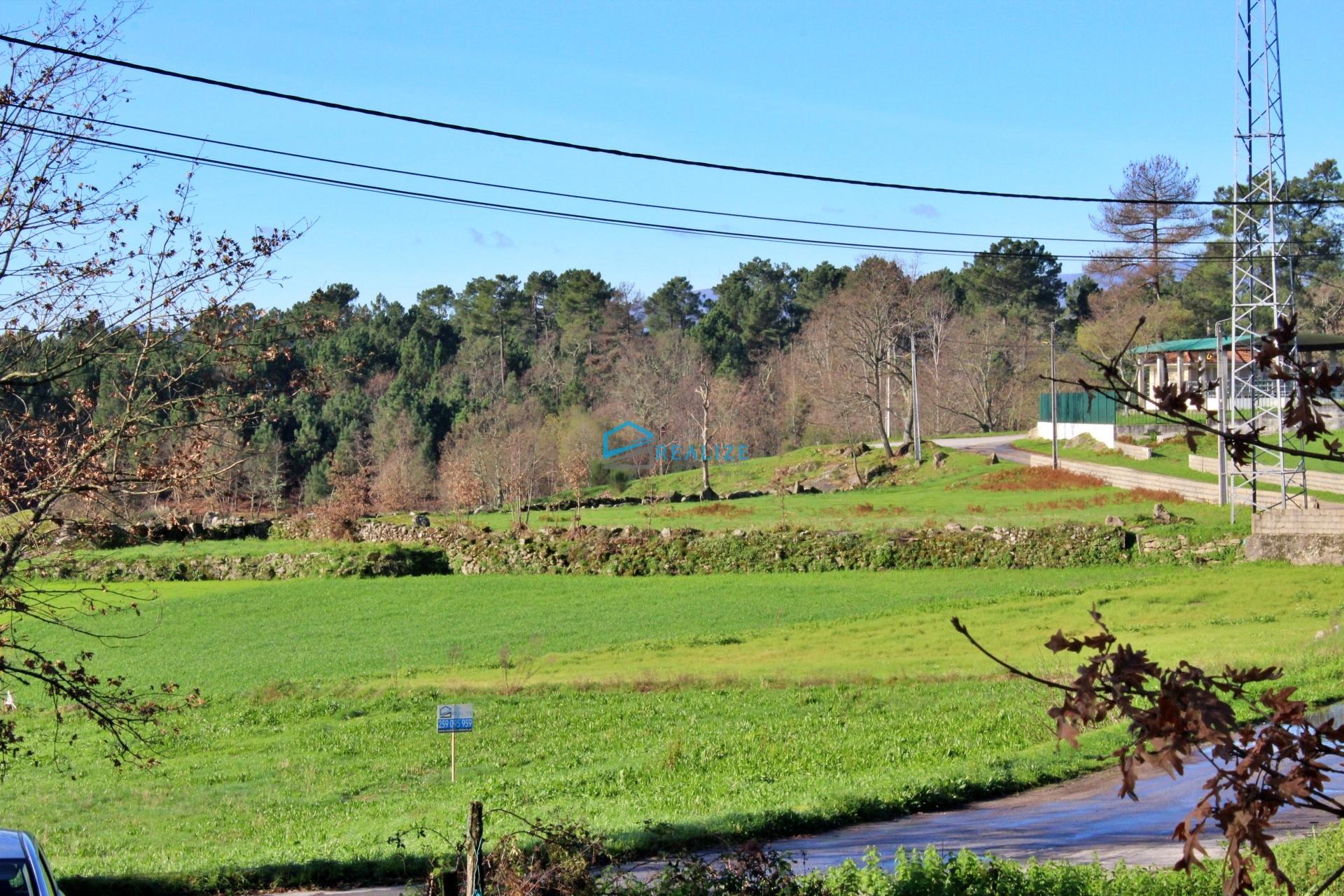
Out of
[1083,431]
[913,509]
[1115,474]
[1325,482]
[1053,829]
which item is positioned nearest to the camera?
[1053,829]

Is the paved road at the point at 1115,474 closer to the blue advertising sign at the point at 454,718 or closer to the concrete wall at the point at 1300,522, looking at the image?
the concrete wall at the point at 1300,522

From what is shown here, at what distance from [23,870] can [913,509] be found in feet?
141

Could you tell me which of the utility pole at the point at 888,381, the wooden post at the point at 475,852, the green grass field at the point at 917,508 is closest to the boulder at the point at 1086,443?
the green grass field at the point at 917,508

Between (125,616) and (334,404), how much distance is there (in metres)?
45.1

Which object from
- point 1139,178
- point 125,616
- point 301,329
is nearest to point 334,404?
point 125,616

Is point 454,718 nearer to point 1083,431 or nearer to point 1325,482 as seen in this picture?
point 1325,482

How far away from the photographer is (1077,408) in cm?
6512

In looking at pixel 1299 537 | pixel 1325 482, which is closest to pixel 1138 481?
pixel 1325 482

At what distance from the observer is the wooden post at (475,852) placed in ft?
18.9

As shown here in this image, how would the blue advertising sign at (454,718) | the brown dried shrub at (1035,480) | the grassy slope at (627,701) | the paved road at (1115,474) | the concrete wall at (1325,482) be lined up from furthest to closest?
1. the brown dried shrub at (1035,480)
2. the paved road at (1115,474)
3. the concrete wall at (1325,482)
4. the blue advertising sign at (454,718)
5. the grassy slope at (627,701)

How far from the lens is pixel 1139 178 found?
3081 inches

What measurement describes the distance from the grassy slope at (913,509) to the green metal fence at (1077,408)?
24.5 ft

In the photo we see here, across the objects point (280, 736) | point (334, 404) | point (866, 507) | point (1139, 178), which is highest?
point (1139, 178)

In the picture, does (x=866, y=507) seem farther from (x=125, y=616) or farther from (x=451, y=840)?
(x=451, y=840)
